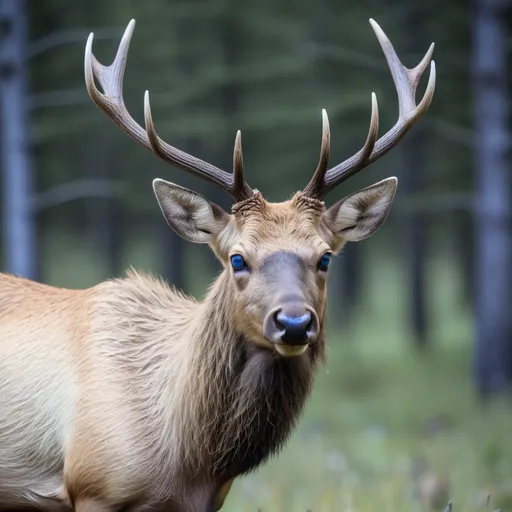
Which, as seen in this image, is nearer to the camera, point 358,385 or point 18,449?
point 18,449

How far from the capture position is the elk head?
4723 millimetres

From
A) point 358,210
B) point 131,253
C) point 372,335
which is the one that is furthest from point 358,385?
point 131,253

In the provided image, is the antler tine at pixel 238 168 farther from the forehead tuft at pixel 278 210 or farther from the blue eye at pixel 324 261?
the blue eye at pixel 324 261

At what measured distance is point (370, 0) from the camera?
16062 mm

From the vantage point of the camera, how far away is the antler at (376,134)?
525cm

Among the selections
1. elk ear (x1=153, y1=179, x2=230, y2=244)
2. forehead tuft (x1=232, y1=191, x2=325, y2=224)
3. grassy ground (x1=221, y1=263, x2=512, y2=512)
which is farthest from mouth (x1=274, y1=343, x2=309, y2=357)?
grassy ground (x1=221, y1=263, x2=512, y2=512)

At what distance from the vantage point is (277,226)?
16.7ft

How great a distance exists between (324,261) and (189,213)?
81 centimetres

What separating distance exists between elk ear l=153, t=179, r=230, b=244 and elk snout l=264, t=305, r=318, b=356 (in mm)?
875

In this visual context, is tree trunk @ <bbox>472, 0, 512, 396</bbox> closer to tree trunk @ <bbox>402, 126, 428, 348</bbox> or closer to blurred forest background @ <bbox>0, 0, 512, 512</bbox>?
blurred forest background @ <bbox>0, 0, 512, 512</bbox>

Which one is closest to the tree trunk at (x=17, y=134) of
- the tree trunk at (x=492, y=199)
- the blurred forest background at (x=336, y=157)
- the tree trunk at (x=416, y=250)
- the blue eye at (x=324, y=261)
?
the blurred forest background at (x=336, y=157)

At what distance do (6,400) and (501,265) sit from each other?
9516 mm

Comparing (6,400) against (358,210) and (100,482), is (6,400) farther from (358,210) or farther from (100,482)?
(358,210)

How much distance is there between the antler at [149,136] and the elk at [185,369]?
0.01m
